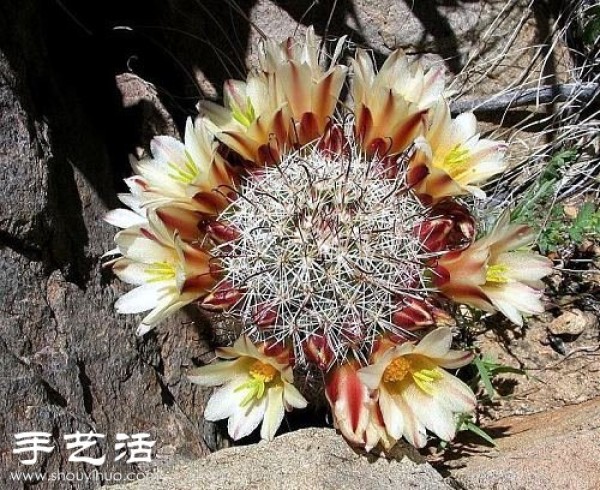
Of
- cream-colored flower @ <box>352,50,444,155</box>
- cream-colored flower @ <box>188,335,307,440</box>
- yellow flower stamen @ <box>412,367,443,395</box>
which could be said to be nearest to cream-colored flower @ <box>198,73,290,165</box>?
cream-colored flower @ <box>352,50,444,155</box>

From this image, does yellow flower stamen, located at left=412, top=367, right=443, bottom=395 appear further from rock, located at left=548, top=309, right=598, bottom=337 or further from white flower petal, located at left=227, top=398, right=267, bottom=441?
rock, located at left=548, top=309, right=598, bottom=337

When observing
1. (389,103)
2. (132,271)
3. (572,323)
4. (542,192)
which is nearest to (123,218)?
(132,271)

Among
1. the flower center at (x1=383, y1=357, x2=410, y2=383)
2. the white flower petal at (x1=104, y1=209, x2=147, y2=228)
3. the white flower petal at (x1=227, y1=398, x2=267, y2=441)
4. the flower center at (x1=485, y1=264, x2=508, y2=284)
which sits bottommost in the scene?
the white flower petal at (x1=227, y1=398, x2=267, y2=441)

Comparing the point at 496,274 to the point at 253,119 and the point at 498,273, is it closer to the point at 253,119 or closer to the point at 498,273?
the point at 498,273

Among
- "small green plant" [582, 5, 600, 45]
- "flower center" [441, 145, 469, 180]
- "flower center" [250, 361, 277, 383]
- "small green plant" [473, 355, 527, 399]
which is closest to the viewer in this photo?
"flower center" [250, 361, 277, 383]

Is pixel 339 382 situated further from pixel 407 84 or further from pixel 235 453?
pixel 407 84
